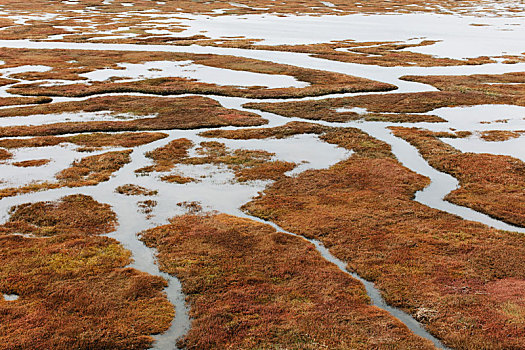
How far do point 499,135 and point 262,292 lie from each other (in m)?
37.7

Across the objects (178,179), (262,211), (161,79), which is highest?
(161,79)

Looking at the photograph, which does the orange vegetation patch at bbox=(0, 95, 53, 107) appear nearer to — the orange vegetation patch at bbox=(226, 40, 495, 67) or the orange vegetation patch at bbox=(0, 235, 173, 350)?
the orange vegetation patch at bbox=(0, 235, 173, 350)

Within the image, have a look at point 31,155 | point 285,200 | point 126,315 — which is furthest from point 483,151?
point 31,155

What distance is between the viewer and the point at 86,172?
128 feet

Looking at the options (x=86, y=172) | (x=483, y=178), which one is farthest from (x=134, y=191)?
(x=483, y=178)

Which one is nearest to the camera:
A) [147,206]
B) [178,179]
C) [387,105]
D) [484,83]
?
[147,206]

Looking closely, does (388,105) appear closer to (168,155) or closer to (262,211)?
(168,155)

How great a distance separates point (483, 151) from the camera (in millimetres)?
44281

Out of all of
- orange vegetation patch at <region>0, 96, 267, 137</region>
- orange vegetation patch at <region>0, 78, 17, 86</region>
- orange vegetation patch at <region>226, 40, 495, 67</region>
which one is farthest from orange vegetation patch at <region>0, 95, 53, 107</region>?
orange vegetation patch at <region>226, 40, 495, 67</region>

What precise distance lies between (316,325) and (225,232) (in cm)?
1026

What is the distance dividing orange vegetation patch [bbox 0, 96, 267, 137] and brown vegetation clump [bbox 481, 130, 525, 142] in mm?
24416

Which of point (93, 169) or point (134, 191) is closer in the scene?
point (134, 191)

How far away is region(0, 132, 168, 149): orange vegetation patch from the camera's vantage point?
4644cm

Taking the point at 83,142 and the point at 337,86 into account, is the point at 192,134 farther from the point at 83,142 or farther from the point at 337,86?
the point at 337,86
